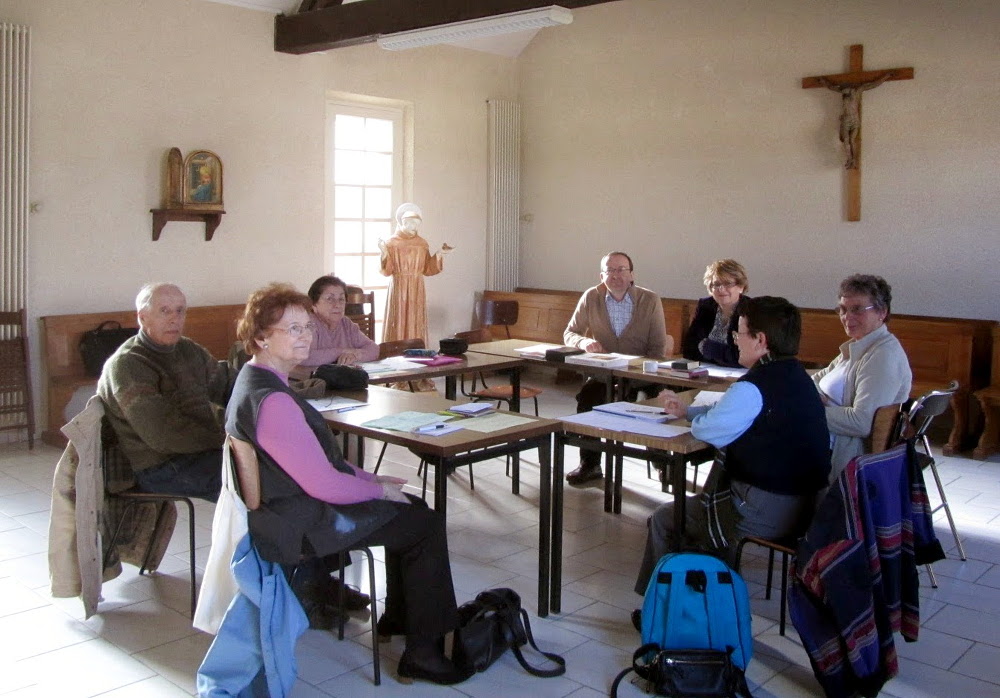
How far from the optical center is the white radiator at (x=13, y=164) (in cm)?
602

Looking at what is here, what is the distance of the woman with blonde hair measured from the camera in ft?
16.5

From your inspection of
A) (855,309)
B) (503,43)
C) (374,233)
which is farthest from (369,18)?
(855,309)

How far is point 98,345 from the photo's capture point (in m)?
6.31

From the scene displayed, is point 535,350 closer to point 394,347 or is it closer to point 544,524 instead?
point 394,347

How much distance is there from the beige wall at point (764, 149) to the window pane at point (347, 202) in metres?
1.84

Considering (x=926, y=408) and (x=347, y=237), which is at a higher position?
(x=347, y=237)

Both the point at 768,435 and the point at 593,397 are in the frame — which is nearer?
the point at 768,435

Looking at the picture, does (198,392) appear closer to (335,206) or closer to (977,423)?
(335,206)

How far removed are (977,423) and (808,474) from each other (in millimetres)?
4050

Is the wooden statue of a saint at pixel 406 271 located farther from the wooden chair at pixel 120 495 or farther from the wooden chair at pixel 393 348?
the wooden chair at pixel 120 495

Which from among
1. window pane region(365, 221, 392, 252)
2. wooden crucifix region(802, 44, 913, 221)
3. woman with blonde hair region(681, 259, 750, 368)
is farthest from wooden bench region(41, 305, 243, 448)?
A: wooden crucifix region(802, 44, 913, 221)

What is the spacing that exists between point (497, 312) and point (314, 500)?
453 cm

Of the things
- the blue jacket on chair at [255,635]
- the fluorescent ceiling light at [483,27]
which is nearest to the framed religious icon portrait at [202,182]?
the fluorescent ceiling light at [483,27]

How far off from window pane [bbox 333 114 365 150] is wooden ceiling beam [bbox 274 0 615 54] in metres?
0.82
